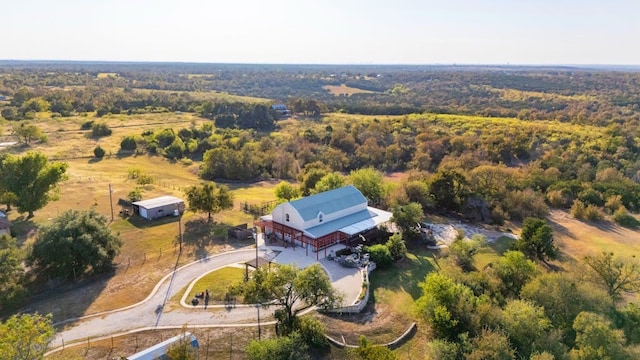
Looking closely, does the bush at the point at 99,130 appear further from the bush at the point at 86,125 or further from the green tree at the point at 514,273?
the green tree at the point at 514,273

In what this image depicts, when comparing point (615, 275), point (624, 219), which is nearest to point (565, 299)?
point (615, 275)

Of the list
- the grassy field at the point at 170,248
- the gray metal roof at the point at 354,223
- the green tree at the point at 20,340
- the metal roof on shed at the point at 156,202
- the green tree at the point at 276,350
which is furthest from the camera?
the metal roof on shed at the point at 156,202

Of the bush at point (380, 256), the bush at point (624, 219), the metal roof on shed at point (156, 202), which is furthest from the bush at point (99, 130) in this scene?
the bush at point (624, 219)

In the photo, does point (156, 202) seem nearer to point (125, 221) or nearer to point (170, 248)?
point (125, 221)

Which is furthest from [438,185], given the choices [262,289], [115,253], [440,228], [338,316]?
[115,253]

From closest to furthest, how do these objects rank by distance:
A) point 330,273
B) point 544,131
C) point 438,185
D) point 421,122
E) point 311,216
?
1. point 330,273
2. point 311,216
3. point 438,185
4. point 544,131
5. point 421,122

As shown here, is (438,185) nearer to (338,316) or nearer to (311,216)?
(311,216)

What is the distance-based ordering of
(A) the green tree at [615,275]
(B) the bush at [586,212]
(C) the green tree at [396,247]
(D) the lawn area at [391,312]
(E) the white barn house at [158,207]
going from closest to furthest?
1. (D) the lawn area at [391,312]
2. (A) the green tree at [615,275]
3. (C) the green tree at [396,247]
4. (E) the white barn house at [158,207]
5. (B) the bush at [586,212]

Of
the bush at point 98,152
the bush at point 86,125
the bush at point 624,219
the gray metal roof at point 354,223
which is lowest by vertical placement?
the bush at point 624,219
